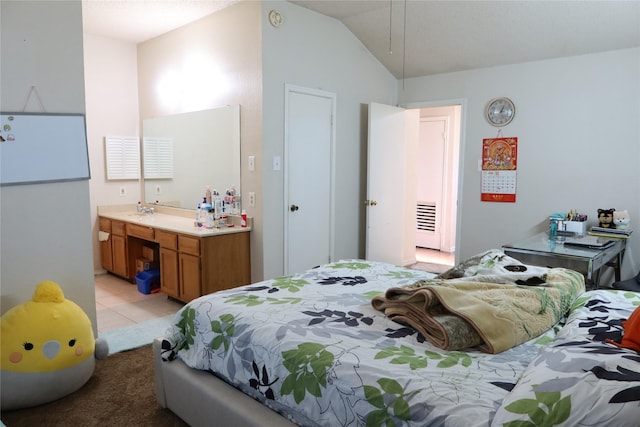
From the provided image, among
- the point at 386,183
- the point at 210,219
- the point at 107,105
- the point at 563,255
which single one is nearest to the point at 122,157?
the point at 107,105

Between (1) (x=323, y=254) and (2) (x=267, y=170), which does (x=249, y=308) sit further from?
(1) (x=323, y=254)

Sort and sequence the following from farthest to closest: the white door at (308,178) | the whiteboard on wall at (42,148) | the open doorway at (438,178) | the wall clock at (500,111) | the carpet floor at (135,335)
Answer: the open doorway at (438,178)
the wall clock at (500,111)
the white door at (308,178)
the carpet floor at (135,335)
the whiteboard on wall at (42,148)

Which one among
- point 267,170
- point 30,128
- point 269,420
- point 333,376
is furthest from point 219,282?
point 333,376

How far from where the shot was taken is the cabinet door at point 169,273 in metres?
4.10

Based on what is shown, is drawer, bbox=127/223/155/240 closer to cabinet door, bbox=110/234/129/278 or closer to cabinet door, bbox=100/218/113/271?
cabinet door, bbox=110/234/129/278

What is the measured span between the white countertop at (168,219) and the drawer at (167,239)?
0.17ft

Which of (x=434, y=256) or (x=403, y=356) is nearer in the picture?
(x=403, y=356)

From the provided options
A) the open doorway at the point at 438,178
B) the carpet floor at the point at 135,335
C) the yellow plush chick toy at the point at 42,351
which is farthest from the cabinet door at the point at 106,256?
the open doorway at the point at 438,178

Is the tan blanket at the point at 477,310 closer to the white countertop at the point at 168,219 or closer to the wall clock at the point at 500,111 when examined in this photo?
the white countertop at the point at 168,219

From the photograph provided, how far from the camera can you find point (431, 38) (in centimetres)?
453

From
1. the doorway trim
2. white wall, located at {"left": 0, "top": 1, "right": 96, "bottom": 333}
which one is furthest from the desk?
white wall, located at {"left": 0, "top": 1, "right": 96, "bottom": 333}

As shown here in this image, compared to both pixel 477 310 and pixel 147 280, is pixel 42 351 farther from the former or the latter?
pixel 477 310

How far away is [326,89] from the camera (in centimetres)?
454

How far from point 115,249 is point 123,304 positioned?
1020mm
